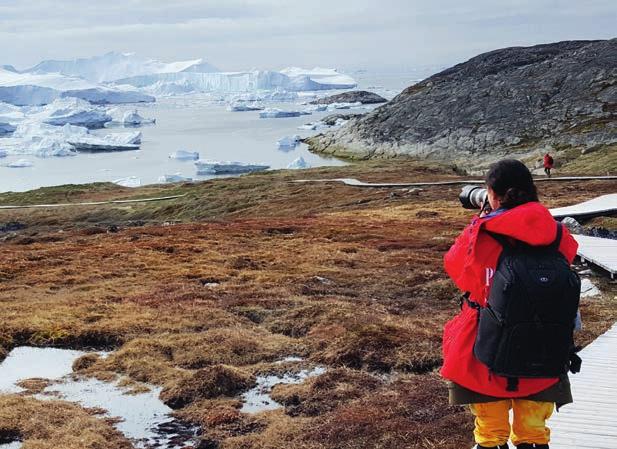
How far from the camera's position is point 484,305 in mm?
5672

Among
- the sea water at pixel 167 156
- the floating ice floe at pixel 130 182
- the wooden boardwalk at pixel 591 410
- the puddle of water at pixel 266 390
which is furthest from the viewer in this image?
the sea water at pixel 167 156

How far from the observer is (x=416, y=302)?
19.0m

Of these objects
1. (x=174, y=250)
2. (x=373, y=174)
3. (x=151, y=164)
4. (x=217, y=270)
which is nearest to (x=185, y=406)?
(x=217, y=270)

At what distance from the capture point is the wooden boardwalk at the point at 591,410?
8.27 metres

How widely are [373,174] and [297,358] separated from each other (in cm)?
6023

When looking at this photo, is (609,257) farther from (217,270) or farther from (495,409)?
(495,409)

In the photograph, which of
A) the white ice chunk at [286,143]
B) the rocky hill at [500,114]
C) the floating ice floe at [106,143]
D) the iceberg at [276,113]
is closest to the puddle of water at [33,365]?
the rocky hill at [500,114]

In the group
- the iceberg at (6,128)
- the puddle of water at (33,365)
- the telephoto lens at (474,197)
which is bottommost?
the puddle of water at (33,365)

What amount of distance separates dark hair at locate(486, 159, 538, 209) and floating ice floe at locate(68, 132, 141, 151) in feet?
411

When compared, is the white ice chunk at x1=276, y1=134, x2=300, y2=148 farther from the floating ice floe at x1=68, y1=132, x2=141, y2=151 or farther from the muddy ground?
the muddy ground

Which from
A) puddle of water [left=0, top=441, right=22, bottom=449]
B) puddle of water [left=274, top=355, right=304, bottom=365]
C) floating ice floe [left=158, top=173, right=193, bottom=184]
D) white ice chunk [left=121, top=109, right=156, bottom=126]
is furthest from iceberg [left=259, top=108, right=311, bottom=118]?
puddle of water [left=0, top=441, right=22, bottom=449]

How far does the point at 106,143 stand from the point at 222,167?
40.3 metres

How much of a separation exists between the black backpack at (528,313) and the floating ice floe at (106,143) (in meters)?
126

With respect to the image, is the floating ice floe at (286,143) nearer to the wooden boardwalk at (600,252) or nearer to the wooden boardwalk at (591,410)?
the wooden boardwalk at (600,252)
